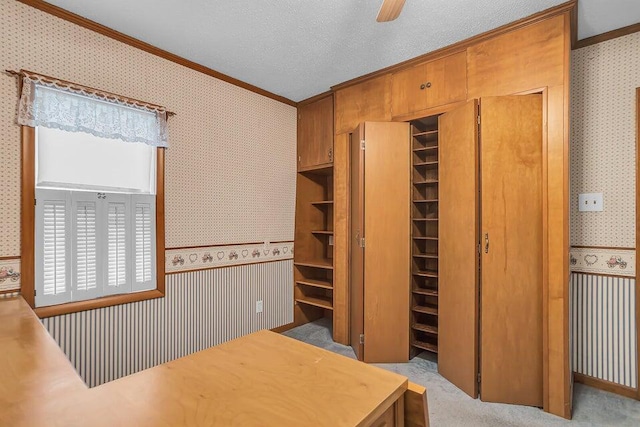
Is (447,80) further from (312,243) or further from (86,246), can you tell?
(86,246)

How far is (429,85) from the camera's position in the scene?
2631mm

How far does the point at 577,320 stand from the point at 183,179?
330 cm

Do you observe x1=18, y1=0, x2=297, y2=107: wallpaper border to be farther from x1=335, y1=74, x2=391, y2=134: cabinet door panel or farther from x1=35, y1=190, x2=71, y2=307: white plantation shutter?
x1=35, y1=190, x2=71, y2=307: white plantation shutter

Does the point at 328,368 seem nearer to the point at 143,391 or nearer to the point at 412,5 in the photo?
the point at 143,391

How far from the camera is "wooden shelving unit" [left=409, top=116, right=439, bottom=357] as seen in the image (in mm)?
2809

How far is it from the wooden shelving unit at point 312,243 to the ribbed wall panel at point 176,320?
0.54ft

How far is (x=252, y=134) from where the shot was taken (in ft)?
10.6

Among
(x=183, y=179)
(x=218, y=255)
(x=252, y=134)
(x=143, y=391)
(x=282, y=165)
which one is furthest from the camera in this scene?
(x=282, y=165)

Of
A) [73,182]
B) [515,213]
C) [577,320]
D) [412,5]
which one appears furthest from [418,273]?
[73,182]

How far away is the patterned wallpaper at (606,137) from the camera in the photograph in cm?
222

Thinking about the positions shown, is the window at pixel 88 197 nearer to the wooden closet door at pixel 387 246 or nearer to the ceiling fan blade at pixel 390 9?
the wooden closet door at pixel 387 246

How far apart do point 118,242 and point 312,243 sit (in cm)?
210

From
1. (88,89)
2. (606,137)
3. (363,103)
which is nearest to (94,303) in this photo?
(88,89)

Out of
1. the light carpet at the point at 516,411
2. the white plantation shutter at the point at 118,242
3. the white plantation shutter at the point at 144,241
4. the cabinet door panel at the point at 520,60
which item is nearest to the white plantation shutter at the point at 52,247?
the white plantation shutter at the point at 118,242
